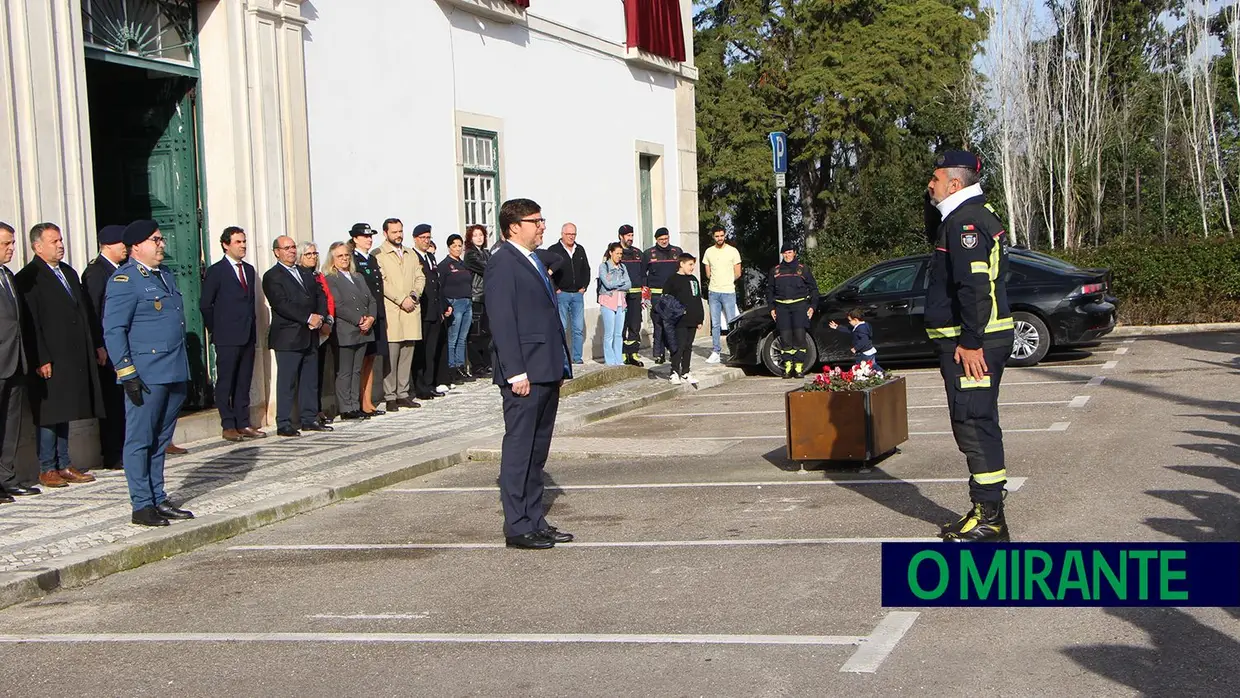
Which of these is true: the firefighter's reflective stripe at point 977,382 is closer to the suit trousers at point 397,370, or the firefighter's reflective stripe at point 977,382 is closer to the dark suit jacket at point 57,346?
the dark suit jacket at point 57,346

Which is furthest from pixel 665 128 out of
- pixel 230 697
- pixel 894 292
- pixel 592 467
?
pixel 230 697

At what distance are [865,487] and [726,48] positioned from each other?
3196 cm

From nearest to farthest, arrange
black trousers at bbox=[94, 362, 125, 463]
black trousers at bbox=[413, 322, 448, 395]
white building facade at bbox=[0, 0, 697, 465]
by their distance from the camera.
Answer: black trousers at bbox=[94, 362, 125, 463] → white building facade at bbox=[0, 0, 697, 465] → black trousers at bbox=[413, 322, 448, 395]

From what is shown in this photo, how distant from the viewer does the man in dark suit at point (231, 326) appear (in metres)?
12.8

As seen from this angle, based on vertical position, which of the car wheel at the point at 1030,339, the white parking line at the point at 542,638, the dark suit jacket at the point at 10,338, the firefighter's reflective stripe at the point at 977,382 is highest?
the dark suit jacket at the point at 10,338

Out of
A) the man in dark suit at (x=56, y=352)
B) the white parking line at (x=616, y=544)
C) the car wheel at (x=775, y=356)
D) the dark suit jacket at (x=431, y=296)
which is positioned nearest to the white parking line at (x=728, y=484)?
the white parking line at (x=616, y=544)

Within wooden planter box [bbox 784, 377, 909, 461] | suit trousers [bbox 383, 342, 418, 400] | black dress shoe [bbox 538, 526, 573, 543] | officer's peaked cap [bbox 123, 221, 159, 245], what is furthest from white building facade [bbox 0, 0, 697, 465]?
wooden planter box [bbox 784, 377, 909, 461]

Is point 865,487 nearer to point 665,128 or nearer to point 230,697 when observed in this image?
point 230,697

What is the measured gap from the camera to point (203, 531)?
8.67 m

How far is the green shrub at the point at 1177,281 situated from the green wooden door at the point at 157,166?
49.3 feet

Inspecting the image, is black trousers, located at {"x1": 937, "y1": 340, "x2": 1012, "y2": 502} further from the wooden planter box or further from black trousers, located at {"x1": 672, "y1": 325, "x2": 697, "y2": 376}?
black trousers, located at {"x1": 672, "y1": 325, "x2": 697, "y2": 376}

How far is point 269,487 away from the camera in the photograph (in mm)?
10172

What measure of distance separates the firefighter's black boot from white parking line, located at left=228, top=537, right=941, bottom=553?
0.21 m

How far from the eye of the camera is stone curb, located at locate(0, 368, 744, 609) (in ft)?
24.5
